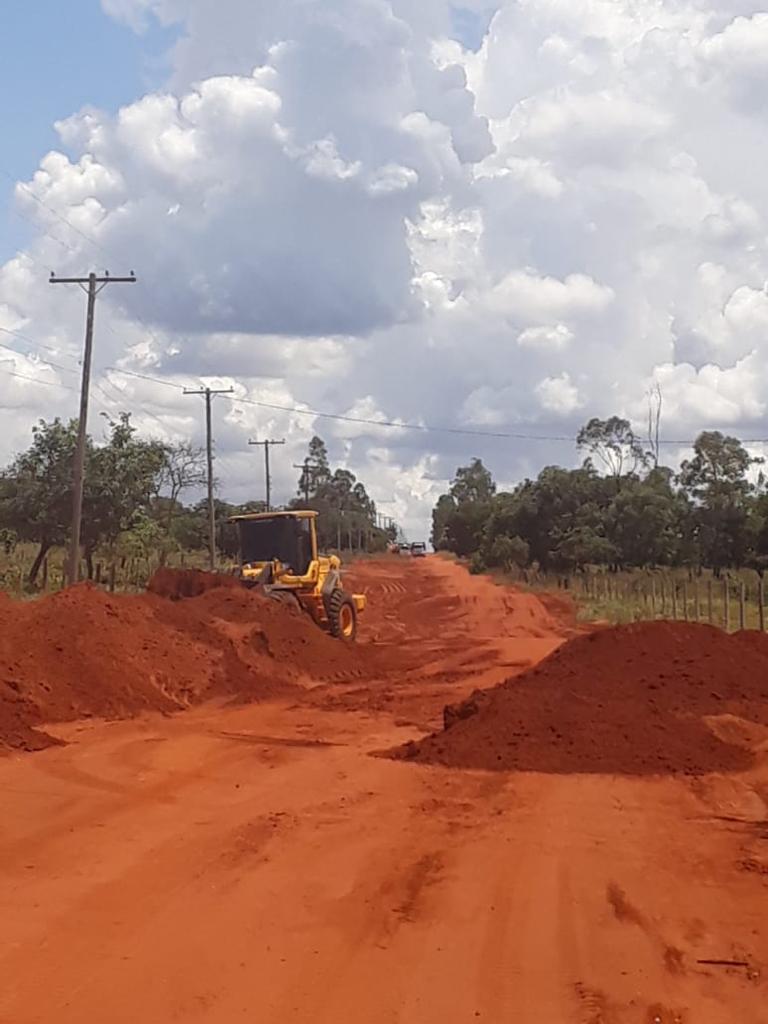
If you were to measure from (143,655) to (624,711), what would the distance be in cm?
750

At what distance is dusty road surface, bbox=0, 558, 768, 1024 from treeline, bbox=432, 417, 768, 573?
43385 mm

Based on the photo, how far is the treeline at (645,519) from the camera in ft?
184

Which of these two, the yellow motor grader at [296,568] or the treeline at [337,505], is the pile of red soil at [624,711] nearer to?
the yellow motor grader at [296,568]

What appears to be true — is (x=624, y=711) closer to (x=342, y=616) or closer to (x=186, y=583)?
(x=342, y=616)

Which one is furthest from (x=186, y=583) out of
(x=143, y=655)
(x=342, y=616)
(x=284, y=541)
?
(x=143, y=655)

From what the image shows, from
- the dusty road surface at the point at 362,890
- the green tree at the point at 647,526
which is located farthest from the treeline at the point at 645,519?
the dusty road surface at the point at 362,890

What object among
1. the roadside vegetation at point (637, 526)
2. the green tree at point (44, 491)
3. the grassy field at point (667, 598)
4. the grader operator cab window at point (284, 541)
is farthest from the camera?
the roadside vegetation at point (637, 526)

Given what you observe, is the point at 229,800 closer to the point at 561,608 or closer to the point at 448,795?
the point at 448,795

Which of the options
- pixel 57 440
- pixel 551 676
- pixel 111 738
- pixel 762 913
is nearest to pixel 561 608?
pixel 57 440

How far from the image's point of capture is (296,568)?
1015 inches

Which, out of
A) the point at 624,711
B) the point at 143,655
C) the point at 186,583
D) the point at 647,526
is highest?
the point at 647,526

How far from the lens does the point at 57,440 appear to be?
1625 inches

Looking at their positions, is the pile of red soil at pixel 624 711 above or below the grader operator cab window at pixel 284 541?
below

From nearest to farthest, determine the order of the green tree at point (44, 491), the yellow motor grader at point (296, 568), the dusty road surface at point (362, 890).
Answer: the dusty road surface at point (362, 890) → the yellow motor grader at point (296, 568) → the green tree at point (44, 491)
